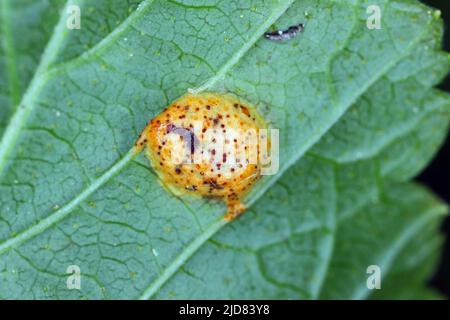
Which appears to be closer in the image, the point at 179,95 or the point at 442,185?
the point at 179,95

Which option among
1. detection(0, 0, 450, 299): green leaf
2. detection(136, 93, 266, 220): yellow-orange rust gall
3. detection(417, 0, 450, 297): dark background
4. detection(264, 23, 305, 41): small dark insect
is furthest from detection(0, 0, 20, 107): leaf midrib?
detection(417, 0, 450, 297): dark background

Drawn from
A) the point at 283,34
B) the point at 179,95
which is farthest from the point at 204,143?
the point at 283,34

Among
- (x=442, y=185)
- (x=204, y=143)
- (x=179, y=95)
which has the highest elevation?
(x=179, y=95)

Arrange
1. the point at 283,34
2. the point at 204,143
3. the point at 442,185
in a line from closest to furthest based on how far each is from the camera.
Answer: the point at 204,143 → the point at 283,34 → the point at 442,185

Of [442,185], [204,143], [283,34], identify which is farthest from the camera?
[442,185]

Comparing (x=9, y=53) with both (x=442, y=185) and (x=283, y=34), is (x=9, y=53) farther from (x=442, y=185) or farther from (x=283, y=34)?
(x=442, y=185)

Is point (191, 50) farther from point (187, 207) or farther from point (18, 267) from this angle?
point (18, 267)

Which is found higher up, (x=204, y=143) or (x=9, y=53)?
(x=9, y=53)
